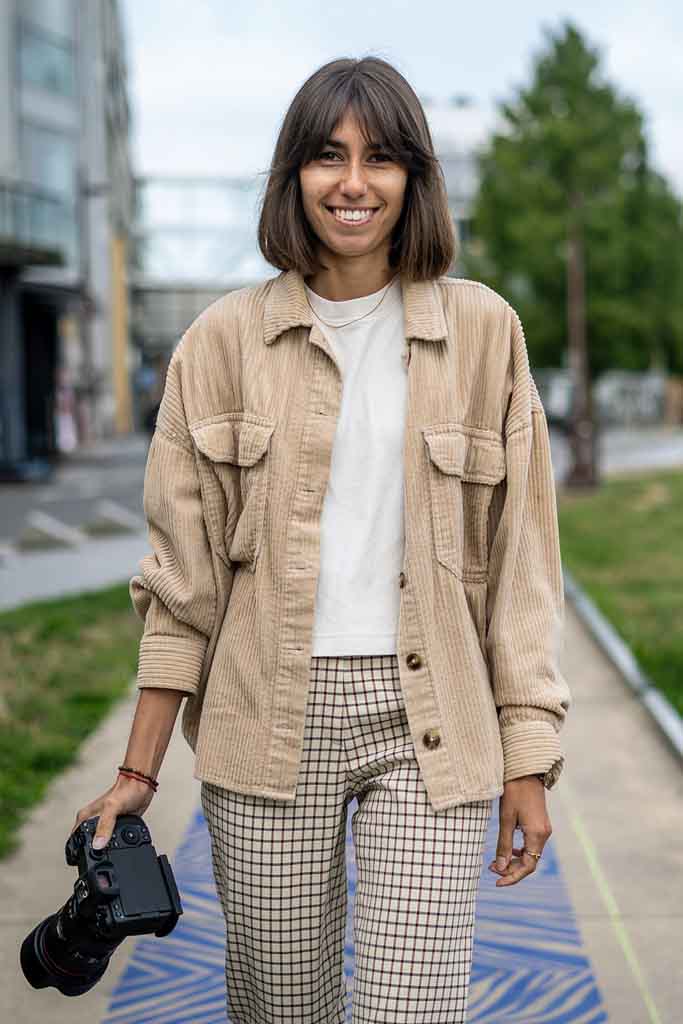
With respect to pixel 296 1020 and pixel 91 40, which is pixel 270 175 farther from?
pixel 91 40

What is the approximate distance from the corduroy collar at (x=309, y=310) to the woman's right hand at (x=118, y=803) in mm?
Answer: 802

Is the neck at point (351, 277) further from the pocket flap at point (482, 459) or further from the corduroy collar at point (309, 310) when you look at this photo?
the pocket flap at point (482, 459)

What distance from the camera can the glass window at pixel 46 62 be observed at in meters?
30.2

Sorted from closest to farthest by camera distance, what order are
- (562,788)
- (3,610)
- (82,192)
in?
(562,788) < (3,610) < (82,192)

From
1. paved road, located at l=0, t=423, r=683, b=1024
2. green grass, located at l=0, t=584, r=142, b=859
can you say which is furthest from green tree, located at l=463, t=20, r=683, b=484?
paved road, located at l=0, t=423, r=683, b=1024

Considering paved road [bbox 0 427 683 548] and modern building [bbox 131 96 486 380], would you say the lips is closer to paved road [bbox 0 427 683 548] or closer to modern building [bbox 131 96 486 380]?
paved road [bbox 0 427 683 548]

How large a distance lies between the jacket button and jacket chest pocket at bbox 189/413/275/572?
0.41 metres

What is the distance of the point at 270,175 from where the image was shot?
2.58m

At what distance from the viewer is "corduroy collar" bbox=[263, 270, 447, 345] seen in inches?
97.6

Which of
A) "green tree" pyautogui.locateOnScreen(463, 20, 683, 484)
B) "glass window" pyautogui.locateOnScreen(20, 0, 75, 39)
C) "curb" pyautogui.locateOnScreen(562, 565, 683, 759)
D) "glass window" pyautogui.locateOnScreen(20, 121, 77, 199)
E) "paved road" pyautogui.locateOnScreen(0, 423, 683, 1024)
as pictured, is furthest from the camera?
"green tree" pyautogui.locateOnScreen(463, 20, 683, 484)

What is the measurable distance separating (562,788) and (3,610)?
6.00 m

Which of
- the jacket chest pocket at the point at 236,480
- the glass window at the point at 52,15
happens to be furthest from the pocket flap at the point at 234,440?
the glass window at the point at 52,15

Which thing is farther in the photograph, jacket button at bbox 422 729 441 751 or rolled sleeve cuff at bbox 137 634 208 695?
rolled sleeve cuff at bbox 137 634 208 695

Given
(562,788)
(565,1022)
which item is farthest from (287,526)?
(562,788)
